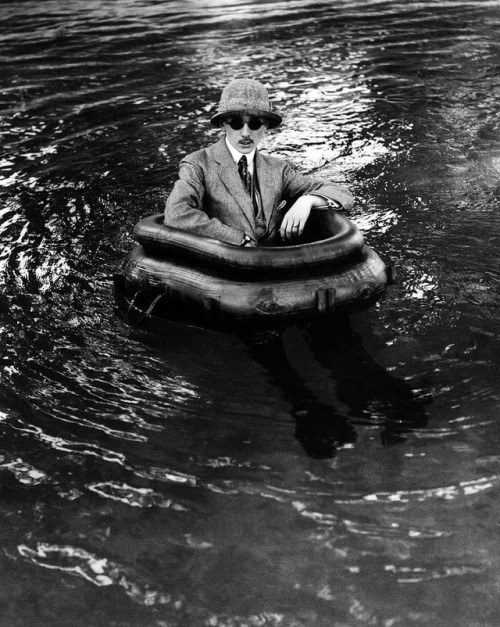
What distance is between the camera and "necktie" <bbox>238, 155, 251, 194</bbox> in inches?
191

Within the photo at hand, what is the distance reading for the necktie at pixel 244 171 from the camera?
4852mm

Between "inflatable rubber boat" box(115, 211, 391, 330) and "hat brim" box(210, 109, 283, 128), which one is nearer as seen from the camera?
"inflatable rubber boat" box(115, 211, 391, 330)

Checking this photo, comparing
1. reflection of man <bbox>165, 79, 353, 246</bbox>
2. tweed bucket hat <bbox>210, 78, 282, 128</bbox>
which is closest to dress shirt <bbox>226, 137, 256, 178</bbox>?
reflection of man <bbox>165, 79, 353, 246</bbox>

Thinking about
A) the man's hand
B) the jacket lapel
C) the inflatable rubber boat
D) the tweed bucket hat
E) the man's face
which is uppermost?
the tweed bucket hat

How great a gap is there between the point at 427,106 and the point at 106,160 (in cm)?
366

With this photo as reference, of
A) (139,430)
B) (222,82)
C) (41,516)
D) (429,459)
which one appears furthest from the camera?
(222,82)

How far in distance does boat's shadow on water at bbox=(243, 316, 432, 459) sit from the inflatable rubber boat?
194 mm

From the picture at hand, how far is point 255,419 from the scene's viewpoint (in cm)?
397

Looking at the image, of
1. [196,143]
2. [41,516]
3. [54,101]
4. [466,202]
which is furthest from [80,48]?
[41,516]

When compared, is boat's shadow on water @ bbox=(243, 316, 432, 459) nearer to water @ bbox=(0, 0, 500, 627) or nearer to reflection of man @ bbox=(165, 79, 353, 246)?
water @ bbox=(0, 0, 500, 627)

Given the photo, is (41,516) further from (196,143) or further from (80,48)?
(80,48)

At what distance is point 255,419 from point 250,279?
850 millimetres

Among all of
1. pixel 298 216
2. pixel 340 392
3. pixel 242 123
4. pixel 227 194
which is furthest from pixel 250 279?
pixel 242 123

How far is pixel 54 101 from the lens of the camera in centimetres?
1016
